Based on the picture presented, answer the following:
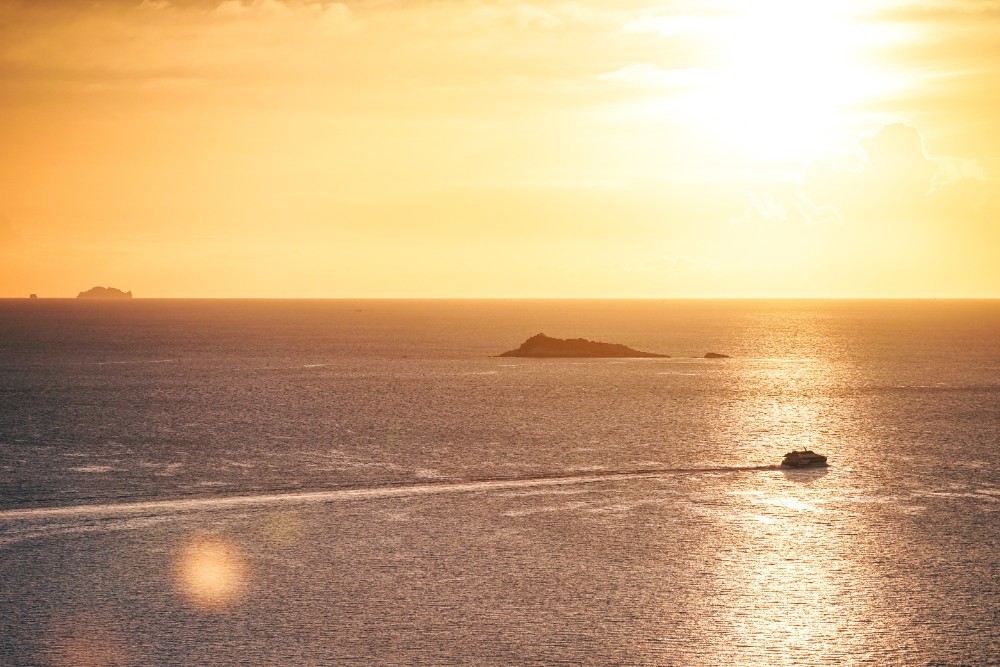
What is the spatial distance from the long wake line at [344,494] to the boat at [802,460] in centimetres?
143

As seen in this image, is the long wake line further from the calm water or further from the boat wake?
the calm water

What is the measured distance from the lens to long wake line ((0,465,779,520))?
261ft

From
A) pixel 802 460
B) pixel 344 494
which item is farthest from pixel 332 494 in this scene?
pixel 802 460

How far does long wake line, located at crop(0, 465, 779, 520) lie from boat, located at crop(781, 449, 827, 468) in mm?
1431

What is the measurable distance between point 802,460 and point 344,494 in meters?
46.2

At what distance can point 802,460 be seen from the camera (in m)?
102

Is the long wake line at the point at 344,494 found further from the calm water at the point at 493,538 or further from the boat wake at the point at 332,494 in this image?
the calm water at the point at 493,538

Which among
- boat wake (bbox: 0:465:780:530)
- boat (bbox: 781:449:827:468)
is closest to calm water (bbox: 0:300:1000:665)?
boat wake (bbox: 0:465:780:530)

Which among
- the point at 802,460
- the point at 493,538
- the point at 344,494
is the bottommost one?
the point at 493,538

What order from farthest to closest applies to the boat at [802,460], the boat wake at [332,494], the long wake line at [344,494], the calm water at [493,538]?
the boat at [802,460] → the long wake line at [344,494] → the boat wake at [332,494] → the calm water at [493,538]

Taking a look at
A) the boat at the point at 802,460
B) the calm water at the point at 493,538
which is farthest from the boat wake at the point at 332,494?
the boat at the point at 802,460

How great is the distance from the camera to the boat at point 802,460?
335 feet

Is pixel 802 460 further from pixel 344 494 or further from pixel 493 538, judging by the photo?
pixel 344 494

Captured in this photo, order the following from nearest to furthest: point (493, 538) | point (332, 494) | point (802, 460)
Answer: point (493, 538) < point (332, 494) < point (802, 460)
